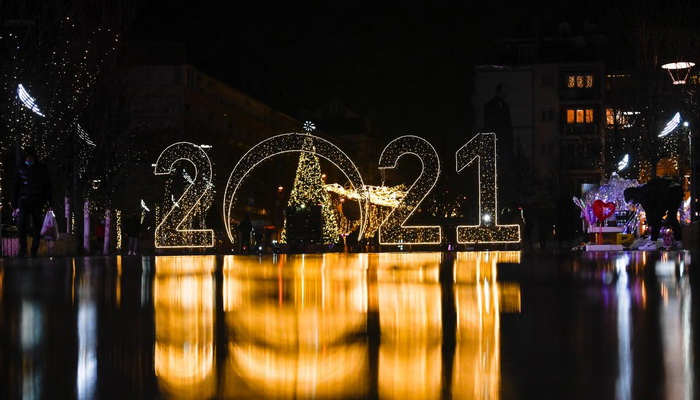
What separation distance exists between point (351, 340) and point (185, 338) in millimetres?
1035

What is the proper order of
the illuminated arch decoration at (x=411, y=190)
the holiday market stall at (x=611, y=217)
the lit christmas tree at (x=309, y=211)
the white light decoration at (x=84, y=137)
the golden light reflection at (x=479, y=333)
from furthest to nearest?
1. the lit christmas tree at (x=309, y=211)
2. the white light decoration at (x=84, y=137)
3. the holiday market stall at (x=611, y=217)
4. the illuminated arch decoration at (x=411, y=190)
5. the golden light reflection at (x=479, y=333)

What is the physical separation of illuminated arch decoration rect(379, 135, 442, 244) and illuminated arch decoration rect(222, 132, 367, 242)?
91cm

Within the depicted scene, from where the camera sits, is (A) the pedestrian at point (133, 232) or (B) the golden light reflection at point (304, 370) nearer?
(B) the golden light reflection at point (304, 370)

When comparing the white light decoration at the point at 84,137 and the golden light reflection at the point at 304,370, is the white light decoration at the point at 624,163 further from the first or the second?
the golden light reflection at the point at 304,370

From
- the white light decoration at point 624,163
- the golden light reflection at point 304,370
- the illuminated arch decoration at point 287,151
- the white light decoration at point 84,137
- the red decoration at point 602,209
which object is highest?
the white light decoration at point 84,137

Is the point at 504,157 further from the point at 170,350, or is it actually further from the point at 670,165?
the point at 170,350

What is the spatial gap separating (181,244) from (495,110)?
78361 mm

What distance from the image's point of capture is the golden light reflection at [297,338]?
581 cm

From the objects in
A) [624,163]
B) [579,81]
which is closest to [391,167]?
[624,163]

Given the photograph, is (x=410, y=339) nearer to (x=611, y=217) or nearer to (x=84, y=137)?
(x=611, y=217)

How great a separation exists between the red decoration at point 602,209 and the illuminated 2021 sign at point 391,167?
7.81 feet

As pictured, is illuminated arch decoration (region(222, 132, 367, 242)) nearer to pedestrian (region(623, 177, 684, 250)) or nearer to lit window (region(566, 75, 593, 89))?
pedestrian (region(623, 177, 684, 250))

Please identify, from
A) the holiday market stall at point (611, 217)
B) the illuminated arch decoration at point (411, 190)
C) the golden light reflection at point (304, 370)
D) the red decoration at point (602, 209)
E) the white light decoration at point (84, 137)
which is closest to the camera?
the golden light reflection at point (304, 370)

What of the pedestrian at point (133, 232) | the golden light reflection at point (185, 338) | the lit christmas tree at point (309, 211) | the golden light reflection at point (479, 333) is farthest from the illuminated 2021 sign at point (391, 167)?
the golden light reflection at point (185, 338)
